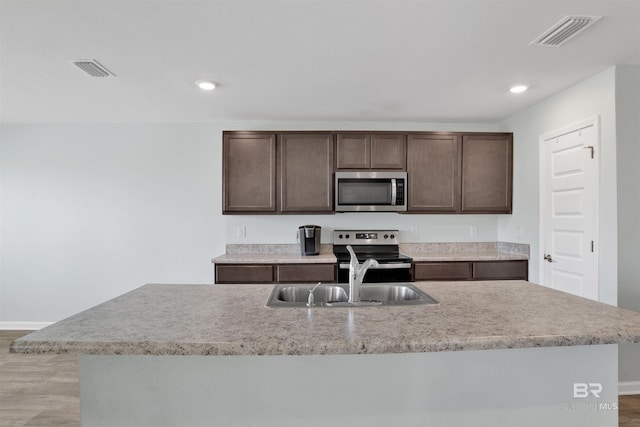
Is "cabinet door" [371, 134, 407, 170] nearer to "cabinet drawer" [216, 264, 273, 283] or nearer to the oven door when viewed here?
the oven door

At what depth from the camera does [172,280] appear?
3.82 metres

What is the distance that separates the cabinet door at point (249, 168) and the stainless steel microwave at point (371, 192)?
711 mm

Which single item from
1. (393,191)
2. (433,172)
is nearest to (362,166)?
(393,191)

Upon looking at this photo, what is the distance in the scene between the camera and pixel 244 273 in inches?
126

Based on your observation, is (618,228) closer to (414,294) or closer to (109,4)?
(414,294)

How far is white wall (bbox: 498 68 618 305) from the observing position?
236 cm

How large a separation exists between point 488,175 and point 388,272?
1.52m

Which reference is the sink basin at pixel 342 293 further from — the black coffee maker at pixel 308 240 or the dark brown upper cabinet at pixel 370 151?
the dark brown upper cabinet at pixel 370 151

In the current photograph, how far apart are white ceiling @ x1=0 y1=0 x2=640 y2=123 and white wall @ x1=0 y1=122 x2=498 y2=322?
56cm

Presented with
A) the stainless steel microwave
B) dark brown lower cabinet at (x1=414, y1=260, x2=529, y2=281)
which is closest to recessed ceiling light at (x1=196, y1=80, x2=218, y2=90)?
the stainless steel microwave

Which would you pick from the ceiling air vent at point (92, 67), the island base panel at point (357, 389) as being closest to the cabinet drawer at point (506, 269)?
the island base panel at point (357, 389)

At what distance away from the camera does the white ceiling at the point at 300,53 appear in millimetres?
1711

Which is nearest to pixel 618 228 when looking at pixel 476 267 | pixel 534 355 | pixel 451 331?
pixel 476 267

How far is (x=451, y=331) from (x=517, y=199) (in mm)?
2906
